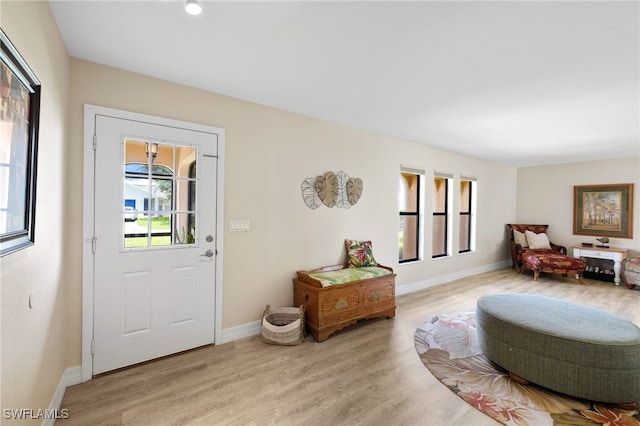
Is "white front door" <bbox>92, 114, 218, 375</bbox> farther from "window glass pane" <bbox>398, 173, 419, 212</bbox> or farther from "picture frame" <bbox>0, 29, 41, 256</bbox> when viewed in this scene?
"window glass pane" <bbox>398, 173, 419, 212</bbox>

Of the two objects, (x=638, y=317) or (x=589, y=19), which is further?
(x=638, y=317)

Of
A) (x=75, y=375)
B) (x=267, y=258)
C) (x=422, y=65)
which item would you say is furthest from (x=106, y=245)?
(x=422, y=65)

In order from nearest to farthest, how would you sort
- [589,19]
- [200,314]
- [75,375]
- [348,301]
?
[589,19], [75,375], [200,314], [348,301]

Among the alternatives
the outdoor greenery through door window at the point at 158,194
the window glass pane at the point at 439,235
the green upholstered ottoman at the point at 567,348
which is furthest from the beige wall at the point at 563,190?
the outdoor greenery through door window at the point at 158,194

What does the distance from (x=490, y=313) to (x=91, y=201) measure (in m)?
3.50

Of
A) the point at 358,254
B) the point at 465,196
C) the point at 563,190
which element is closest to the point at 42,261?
the point at 358,254

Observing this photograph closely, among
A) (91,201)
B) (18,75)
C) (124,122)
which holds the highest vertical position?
(124,122)

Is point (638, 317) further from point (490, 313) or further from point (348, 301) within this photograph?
point (348, 301)

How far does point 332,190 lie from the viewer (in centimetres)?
370

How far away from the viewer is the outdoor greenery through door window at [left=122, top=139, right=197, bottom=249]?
243 centimetres

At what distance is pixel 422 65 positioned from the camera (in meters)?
2.25

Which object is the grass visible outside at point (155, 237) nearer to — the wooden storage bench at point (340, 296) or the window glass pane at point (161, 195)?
the window glass pane at point (161, 195)

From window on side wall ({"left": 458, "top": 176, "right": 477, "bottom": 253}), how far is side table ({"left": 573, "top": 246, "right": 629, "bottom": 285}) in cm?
207

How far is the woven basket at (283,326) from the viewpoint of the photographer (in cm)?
284
